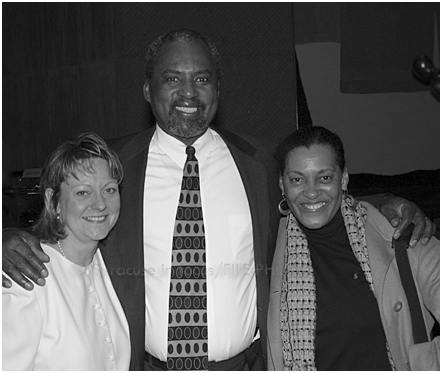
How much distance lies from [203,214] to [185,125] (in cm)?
38

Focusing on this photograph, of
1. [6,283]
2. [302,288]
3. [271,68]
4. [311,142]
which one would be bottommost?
[6,283]

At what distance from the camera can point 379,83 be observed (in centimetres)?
456

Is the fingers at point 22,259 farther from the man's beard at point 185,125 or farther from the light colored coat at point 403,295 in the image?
the light colored coat at point 403,295

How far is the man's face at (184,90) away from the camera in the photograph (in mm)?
2539

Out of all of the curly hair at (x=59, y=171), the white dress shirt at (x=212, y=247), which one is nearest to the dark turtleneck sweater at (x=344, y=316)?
the white dress shirt at (x=212, y=247)

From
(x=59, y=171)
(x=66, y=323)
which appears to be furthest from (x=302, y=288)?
(x=59, y=171)

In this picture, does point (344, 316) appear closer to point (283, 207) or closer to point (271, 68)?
point (283, 207)

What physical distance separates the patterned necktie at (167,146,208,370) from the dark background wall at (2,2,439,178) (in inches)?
82.7

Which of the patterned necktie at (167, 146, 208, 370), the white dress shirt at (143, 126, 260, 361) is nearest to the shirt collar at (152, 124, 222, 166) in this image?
the white dress shirt at (143, 126, 260, 361)

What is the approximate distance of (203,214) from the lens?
8.18 ft

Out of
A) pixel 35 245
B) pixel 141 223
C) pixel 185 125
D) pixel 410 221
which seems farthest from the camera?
pixel 185 125

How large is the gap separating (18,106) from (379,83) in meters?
2.87

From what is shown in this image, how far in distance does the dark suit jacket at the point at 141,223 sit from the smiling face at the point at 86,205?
0.27 meters

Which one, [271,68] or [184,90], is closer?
[184,90]
